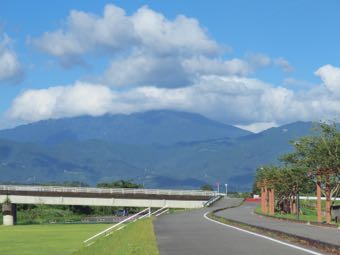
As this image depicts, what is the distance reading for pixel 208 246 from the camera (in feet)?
70.7

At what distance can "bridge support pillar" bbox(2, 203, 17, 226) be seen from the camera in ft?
305

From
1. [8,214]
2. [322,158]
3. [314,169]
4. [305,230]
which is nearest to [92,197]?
[8,214]

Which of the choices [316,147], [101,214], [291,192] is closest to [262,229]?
[316,147]

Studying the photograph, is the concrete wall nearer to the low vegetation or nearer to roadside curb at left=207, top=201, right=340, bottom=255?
the low vegetation

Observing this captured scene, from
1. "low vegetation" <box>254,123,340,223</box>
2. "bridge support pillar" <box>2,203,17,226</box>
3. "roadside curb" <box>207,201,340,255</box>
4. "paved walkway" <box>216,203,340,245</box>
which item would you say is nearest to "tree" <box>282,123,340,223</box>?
"low vegetation" <box>254,123,340,223</box>

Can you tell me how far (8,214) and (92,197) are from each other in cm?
1428

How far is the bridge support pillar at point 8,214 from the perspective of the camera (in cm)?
9288

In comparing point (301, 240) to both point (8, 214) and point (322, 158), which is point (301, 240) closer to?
point (322, 158)

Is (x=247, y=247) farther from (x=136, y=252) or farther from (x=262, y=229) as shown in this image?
(x=262, y=229)

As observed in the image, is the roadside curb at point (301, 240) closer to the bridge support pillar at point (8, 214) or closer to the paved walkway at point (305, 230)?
the paved walkway at point (305, 230)

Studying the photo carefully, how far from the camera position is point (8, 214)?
98.6 metres

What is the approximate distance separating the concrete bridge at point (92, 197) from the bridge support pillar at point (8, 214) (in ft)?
2.70

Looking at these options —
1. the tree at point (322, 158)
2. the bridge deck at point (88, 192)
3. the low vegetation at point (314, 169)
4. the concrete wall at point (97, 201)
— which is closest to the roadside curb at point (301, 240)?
the tree at point (322, 158)

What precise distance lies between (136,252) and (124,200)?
8926 cm
